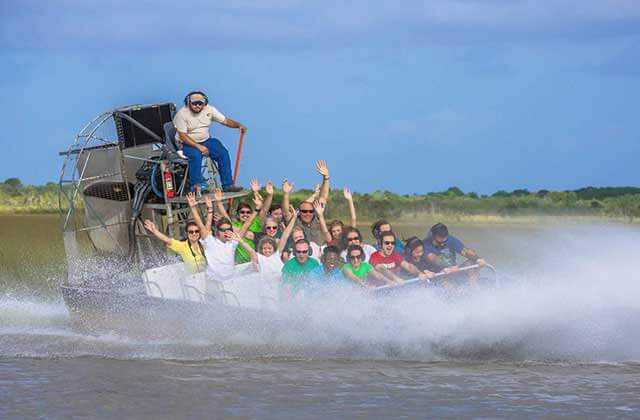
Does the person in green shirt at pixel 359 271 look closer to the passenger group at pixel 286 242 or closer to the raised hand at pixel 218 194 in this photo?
the passenger group at pixel 286 242

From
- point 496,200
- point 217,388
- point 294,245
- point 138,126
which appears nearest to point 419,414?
point 217,388

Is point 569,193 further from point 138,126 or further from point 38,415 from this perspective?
point 38,415

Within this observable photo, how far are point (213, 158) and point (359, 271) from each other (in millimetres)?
3057

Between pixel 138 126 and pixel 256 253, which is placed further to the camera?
pixel 138 126

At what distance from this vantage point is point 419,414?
984cm

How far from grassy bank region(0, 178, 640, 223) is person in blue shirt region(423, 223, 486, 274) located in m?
23.7

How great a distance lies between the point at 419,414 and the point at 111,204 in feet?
22.7

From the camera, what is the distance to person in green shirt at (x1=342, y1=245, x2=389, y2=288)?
13.0 m

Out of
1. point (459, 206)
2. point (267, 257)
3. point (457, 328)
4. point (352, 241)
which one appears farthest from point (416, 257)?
point (459, 206)

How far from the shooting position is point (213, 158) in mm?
15172

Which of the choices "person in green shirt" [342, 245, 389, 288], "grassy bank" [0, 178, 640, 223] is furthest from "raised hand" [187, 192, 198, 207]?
"grassy bank" [0, 178, 640, 223]

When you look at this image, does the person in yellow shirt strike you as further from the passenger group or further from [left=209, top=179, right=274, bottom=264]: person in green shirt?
[left=209, top=179, right=274, bottom=264]: person in green shirt

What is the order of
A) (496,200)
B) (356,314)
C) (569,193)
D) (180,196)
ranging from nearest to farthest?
(356,314)
(180,196)
(496,200)
(569,193)

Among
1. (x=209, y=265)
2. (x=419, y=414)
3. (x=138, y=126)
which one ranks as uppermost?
(x=138, y=126)
